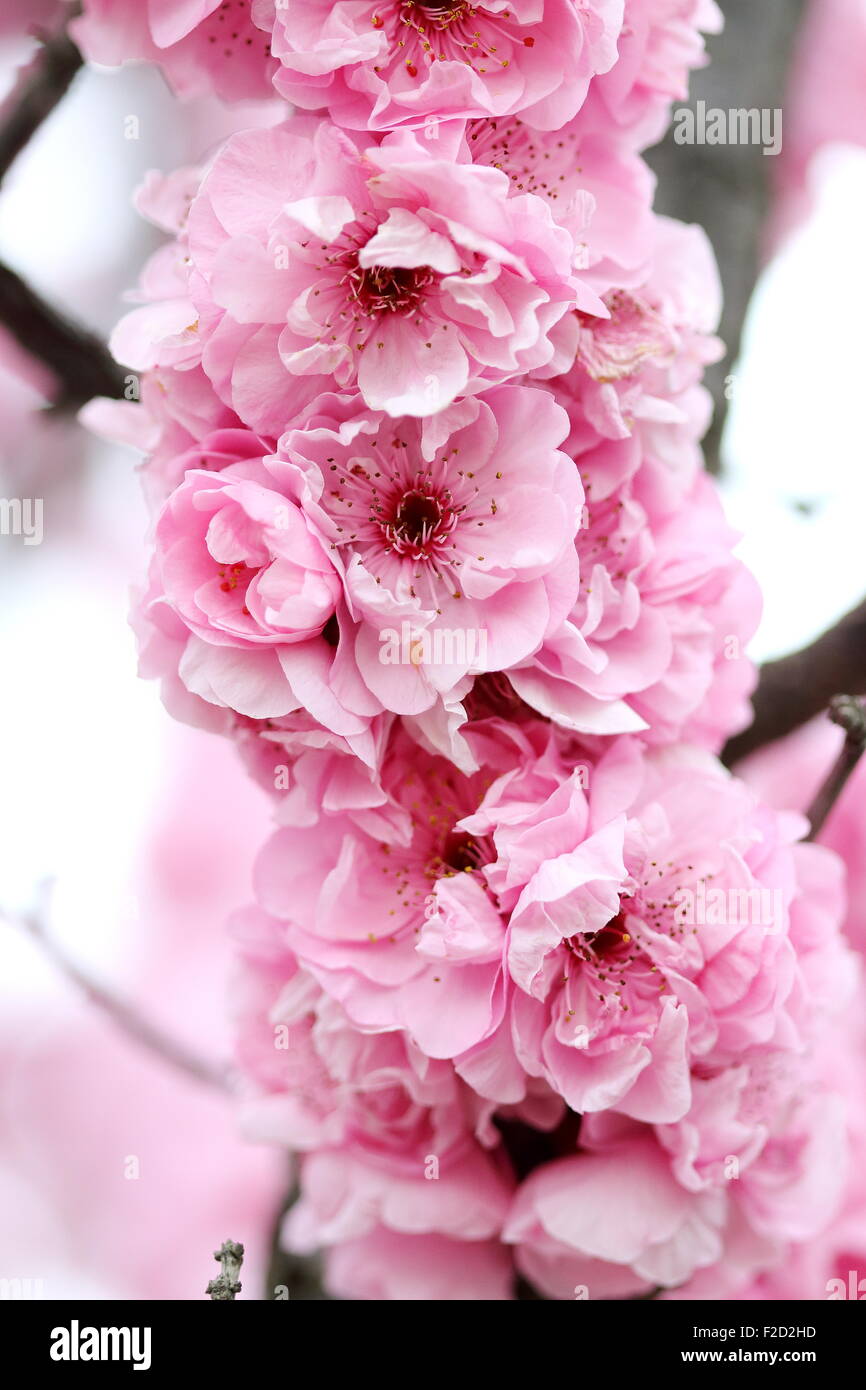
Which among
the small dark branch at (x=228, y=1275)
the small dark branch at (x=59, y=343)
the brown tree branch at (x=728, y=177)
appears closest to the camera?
the small dark branch at (x=228, y=1275)

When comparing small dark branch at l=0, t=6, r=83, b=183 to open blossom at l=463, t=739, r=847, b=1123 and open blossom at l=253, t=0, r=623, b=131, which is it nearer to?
open blossom at l=253, t=0, r=623, b=131

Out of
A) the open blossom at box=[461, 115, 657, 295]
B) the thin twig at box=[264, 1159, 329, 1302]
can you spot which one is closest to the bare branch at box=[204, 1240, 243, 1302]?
the thin twig at box=[264, 1159, 329, 1302]

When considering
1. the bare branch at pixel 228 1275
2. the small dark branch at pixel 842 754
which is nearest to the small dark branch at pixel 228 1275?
the bare branch at pixel 228 1275

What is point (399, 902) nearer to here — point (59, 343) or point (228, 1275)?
point (228, 1275)

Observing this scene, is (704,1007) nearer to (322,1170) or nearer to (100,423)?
(322,1170)

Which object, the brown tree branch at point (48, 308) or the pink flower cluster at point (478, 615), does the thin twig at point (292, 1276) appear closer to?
the pink flower cluster at point (478, 615)

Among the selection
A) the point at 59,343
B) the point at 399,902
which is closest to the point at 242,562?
the point at 399,902

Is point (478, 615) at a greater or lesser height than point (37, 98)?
lesser
